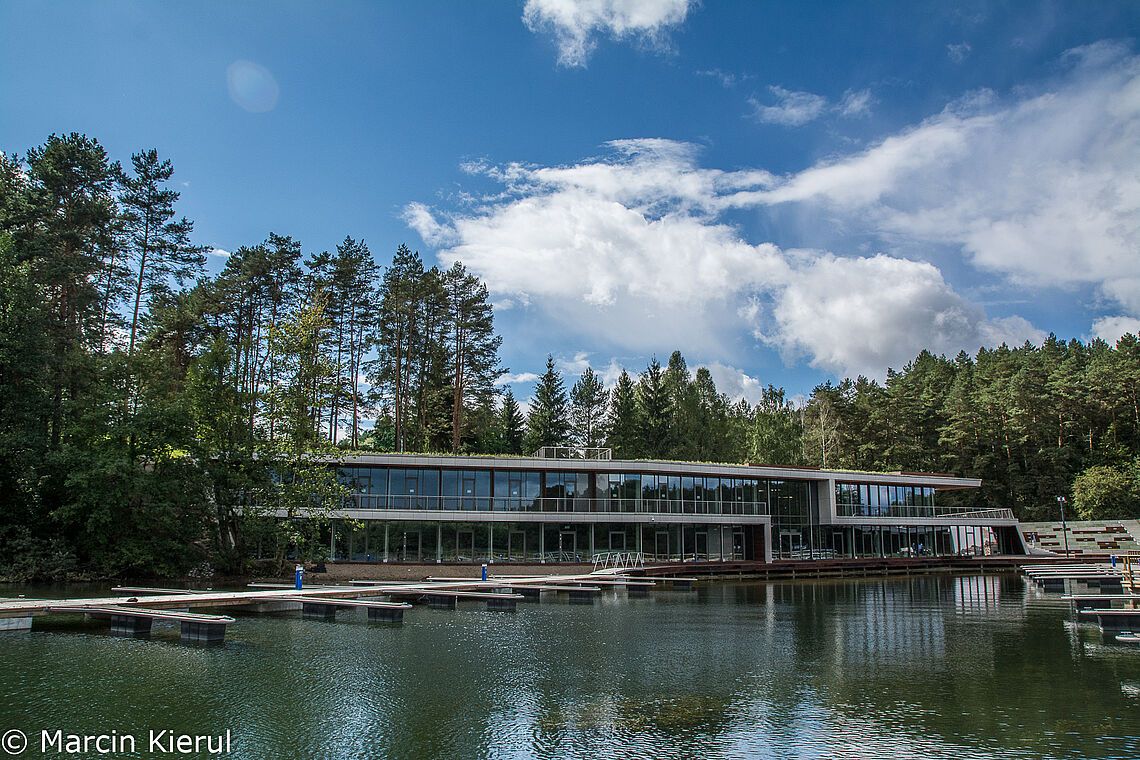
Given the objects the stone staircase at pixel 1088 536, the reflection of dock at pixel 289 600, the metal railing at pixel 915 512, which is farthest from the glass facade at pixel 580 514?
the stone staircase at pixel 1088 536

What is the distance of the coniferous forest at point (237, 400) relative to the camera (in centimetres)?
3136

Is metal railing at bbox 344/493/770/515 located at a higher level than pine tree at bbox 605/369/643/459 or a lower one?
lower

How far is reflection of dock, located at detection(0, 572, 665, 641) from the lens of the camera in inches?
702

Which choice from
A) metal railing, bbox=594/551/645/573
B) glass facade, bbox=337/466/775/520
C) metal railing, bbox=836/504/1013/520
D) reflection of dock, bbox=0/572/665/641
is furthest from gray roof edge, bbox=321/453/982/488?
reflection of dock, bbox=0/572/665/641

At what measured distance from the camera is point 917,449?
67500 mm

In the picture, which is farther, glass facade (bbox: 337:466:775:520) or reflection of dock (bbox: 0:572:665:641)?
glass facade (bbox: 337:466:775:520)

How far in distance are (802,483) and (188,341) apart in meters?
35.1

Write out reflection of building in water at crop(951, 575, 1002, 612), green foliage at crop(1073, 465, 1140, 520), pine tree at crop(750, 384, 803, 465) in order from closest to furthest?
reflection of building in water at crop(951, 575, 1002, 612)
green foliage at crop(1073, 465, 1140, 520)
pine tree at crop(750, 384, 803, 465)

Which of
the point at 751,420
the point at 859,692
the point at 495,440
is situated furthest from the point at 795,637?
the point at 751,420

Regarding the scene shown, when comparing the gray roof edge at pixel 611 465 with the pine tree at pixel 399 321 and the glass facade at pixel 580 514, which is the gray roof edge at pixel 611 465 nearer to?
the glass facade at pixel 580 514

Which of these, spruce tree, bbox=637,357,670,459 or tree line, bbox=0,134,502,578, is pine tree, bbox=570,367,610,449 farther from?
tree line, bbox=0,134,502,578

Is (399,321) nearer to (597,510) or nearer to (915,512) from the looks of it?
(597,510)

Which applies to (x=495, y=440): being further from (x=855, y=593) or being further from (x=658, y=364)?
(x=855, y=593)

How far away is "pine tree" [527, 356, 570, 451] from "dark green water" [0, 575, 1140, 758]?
46316mm
